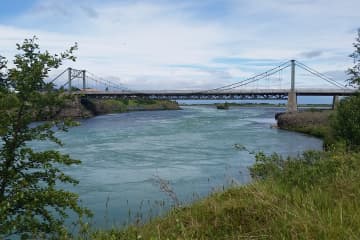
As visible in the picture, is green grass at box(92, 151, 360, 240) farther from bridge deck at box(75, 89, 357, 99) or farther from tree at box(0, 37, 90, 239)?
bridge deck at box(75, 89, 357, 99)

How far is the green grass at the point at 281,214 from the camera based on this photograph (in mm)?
3189

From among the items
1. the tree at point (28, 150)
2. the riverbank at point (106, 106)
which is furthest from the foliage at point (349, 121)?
the riverbank at point (106, 106)

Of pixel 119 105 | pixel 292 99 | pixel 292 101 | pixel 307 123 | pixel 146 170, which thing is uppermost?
pixel 292 99

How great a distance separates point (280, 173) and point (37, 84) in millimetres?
3689

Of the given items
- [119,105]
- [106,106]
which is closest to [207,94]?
[106,106]

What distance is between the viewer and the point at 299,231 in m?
3.13

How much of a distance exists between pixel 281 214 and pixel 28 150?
343cm

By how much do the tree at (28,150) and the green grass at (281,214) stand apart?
1391 millimetres

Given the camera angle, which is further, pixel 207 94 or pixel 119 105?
pixel 119 105

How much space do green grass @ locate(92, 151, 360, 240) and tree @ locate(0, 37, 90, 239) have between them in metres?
1.39

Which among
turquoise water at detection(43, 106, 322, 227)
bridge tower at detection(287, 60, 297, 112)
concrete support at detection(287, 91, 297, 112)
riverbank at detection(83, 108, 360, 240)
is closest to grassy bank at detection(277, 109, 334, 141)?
turquoise water at detection(43, 106, 322, 227)

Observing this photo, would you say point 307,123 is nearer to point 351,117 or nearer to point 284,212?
point 351,117

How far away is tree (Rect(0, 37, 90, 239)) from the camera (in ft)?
17.3

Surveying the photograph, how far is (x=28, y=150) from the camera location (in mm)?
5453
